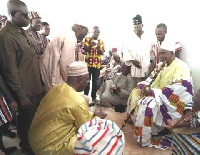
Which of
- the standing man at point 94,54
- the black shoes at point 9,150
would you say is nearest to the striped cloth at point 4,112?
the black shoes at point 9,150

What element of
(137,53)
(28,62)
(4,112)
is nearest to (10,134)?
(4,112)

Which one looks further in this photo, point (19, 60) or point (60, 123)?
point (19, 60)

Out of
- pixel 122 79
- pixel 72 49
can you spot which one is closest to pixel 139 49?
pixel 122 79

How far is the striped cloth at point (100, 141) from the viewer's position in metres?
1.05

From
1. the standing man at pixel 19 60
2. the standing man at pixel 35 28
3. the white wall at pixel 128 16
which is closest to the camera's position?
the standing man at pixel 19 60

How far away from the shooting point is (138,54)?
3.86 m

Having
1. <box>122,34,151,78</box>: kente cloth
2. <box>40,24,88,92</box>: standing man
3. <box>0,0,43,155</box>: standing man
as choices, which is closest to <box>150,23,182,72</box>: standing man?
<box>122,34,151,78</box>: kente cloth

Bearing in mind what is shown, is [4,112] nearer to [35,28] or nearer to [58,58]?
[58,58]

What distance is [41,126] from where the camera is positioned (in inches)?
65.5

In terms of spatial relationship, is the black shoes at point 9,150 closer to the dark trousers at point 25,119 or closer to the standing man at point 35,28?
the dark trousers at point 25,119

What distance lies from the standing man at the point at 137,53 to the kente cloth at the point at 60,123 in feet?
7.81

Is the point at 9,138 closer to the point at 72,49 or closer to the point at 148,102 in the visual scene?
the point at 72,49

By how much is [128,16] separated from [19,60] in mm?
3808

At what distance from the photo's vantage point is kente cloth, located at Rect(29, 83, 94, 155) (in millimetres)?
1577
